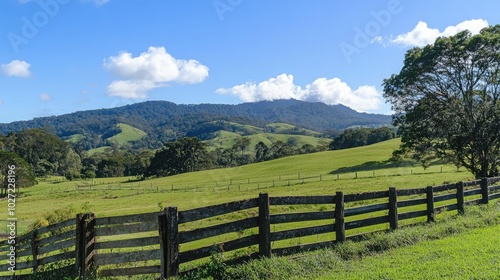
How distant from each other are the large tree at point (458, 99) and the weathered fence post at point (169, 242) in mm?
28946

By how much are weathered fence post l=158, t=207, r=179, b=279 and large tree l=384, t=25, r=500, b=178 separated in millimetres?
28946

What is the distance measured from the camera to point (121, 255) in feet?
26.4

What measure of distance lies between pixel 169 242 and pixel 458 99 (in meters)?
30.6

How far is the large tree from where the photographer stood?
29.5 meters

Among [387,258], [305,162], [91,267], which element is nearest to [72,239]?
[91,267]

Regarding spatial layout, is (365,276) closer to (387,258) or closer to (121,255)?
(387,258)

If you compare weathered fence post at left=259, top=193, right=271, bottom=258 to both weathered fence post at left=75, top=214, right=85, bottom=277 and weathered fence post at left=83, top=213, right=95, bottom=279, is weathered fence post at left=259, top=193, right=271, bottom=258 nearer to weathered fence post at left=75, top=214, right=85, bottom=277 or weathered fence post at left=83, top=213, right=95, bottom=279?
weathered fence post at left=83, top=213, right=95, bottom=279

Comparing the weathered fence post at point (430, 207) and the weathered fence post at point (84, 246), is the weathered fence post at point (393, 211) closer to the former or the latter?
the weathered fence post at point (430, 207)

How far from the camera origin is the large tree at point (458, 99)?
29469 millimetres

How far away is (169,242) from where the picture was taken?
7316mm

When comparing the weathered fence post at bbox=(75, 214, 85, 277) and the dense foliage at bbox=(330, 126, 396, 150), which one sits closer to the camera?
the weathered fence post at bbox=(75, 214, 85, 277)

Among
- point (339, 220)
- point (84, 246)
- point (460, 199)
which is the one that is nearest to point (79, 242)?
point (84, 246)

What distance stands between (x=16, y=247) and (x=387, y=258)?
1154cm

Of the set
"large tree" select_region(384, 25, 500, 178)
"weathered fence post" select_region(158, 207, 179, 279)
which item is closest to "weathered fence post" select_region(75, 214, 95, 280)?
"weathered fence post" select_region(158, 207, 179, 279)
